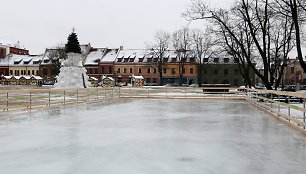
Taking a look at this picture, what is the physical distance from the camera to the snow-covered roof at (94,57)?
313 ft

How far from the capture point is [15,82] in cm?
8550

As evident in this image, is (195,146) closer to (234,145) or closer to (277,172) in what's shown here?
(234,145)

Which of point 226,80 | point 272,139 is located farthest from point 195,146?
point 226,80

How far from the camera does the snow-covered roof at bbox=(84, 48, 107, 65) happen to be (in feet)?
313

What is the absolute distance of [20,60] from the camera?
343 feet

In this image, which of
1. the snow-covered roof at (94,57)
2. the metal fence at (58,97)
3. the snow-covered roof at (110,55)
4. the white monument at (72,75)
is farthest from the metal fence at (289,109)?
the snow-covered roof at (94,57)

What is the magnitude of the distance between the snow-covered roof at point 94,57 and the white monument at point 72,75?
4375 centimetres

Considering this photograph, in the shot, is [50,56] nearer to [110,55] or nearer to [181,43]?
[110,55]

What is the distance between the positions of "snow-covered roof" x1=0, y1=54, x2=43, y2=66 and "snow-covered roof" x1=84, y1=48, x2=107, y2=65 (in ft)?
58.8

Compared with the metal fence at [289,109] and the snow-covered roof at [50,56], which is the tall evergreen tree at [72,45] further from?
the snow-covered roof at [50,56]

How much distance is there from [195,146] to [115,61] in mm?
86569

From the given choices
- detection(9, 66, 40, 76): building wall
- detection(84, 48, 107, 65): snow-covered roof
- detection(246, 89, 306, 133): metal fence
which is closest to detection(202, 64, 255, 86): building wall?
detection(84, 48, 107, 65): snow-covered roof

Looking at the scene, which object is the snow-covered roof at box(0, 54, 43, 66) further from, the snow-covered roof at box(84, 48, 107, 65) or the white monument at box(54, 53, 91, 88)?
the white monument at box(54, 53, 91, 88)

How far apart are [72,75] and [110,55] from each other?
46.4 m
